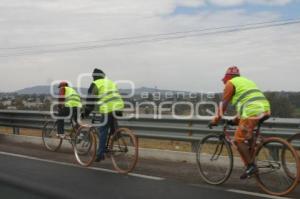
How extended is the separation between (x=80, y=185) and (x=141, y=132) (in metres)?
3.72

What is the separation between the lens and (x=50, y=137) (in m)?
13.4

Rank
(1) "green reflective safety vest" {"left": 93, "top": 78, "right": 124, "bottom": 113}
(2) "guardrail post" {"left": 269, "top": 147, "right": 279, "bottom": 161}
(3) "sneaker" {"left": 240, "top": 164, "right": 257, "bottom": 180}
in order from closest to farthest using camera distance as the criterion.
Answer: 1. (3) "sneaker" {"left": 240, "top": 164, "right": 257, "bottom": 180}
2. (2) "guardrail post" {"left": 269, "top": 147, "right": 279, "bottom": 161}
3. (1) "green reflective safety vest" {"left": 93, "top": 78, "right": 124, "bottom": 113}

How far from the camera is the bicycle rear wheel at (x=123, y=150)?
370 inches

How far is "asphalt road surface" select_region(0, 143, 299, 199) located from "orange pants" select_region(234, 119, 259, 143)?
73cm

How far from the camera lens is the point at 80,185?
8109mm

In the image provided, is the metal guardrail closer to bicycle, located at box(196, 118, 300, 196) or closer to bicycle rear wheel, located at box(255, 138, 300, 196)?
bicycle, located at box(196, 118, 300, 196)

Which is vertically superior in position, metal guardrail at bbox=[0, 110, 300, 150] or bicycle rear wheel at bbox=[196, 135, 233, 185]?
metal guardrail at bbox=[0, 110, 300, 150]

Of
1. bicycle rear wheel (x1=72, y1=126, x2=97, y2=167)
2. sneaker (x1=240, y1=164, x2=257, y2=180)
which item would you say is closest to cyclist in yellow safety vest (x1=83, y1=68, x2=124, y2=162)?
bicycle rear wheel (x1=72, y1=126, x2=97, y2=167)

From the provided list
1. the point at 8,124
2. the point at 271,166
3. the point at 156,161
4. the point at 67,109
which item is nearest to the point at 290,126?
the point at 271,166

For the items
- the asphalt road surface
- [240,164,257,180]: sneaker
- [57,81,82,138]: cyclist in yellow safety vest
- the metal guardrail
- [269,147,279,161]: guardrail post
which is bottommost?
the asphalt road surface

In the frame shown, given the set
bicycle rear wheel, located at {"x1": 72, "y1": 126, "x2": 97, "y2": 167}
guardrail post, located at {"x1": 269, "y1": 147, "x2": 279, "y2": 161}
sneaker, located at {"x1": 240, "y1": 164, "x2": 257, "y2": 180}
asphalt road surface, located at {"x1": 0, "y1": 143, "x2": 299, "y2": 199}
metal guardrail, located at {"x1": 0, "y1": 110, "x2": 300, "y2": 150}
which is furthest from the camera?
bicycle rear wheel, located at {"x1": 72, "y1": 126, "x2": 97, "y2": 167}

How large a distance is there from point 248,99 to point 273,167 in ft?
3.35

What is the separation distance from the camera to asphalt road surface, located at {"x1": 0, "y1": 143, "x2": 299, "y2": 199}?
24.2ft

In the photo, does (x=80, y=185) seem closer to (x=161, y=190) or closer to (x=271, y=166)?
(x=161, y=190)
